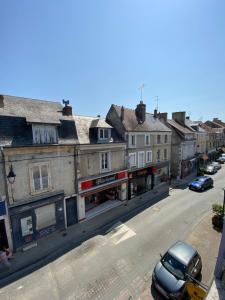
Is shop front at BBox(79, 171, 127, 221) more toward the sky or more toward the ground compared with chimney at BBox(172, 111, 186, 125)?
more toward the ground

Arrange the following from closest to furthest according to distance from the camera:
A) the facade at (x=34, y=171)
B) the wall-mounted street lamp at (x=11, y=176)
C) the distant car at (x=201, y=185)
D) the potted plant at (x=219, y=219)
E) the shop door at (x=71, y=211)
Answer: the wall-mounted street lamp at (x=11, y=176) → the facade at (x=34, y=171) → the potted plant at (x=219, y=219) → the shop door at (x=71, y=211) → the distant car at (x=201, y=185)

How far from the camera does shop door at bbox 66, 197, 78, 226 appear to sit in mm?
13352

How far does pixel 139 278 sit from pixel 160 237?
12.6 feet

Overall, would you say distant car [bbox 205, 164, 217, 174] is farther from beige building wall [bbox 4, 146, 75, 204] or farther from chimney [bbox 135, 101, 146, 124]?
beige building wall [bbox 4, 146, 75, 204]

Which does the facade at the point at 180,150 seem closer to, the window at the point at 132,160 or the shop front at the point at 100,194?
the window at the point at 132,160

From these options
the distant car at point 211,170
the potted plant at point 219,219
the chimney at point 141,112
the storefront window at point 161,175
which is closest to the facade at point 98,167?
the chimney at point 141,112

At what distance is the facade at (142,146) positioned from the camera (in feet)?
60.5

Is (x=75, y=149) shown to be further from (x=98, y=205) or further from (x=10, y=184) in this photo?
(x=98, y=205)

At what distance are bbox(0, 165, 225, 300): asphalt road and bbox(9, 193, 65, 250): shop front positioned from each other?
8.92 feet

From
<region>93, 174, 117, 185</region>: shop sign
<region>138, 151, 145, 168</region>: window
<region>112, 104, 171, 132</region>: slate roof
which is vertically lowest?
<region>93, 174, 117, 185</region>: shop sign

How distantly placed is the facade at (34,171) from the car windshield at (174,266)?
8.15 meters

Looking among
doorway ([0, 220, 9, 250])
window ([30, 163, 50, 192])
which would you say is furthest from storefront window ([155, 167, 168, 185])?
doorway ([0, 220, 9, 250])

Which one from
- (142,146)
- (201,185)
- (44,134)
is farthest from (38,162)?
(201,185)

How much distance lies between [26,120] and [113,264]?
10.7 m
